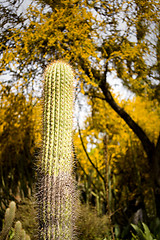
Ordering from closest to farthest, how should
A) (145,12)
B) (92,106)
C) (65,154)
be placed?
(65,154), (145,12), (92,106)

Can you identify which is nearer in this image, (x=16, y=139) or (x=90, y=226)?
(x=90, y=226)

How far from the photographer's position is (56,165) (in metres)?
1.85

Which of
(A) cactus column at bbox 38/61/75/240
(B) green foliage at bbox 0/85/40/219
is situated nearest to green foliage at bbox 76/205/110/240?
(B) green foliage at bbox 0/85/40/219

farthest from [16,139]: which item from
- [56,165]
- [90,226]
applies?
[56,165]

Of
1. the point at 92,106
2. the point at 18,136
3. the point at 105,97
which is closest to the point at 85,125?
the point at 92,106

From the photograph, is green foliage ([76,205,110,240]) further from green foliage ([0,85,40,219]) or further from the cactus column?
the cactus column

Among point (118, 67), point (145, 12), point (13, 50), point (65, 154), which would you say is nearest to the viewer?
point (65, 154)

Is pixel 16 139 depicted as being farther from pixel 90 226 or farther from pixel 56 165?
pixel 56 165

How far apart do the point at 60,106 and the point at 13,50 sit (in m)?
1.42

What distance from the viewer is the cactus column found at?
1.83 metres

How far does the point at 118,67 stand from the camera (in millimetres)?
3951

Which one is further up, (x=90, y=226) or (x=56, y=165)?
(x=56, y=165)

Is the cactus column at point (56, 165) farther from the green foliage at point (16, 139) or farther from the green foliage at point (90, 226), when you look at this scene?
the green foliage at point (16, 139)

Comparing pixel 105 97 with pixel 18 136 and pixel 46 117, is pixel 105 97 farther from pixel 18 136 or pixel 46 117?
pixel 46 117
